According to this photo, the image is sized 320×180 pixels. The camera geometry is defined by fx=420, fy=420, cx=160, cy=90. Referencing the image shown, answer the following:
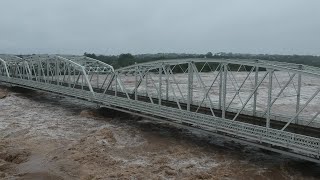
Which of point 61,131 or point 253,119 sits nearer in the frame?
point 253,119

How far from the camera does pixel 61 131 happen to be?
32.7 m

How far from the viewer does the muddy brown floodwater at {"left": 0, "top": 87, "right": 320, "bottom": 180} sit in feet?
71.5

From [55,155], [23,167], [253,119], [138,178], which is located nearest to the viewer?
[138,178]

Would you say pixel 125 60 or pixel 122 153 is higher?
pixel 125 60

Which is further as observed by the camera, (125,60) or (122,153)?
(125,60)

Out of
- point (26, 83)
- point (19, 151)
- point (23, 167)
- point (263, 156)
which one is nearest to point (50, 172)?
point (23, 167)

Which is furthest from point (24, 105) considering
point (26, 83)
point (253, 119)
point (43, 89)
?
point (253, 119)

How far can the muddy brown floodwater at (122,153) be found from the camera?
21.8 m

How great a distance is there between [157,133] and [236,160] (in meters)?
8.57

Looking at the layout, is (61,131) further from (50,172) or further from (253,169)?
(253,169)

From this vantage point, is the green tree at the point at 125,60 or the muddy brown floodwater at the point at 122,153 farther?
the green tree at the point at 125,60

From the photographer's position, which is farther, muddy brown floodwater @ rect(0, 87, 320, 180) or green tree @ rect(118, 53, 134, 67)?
green tree @ rect(118, 53, 134, 67)

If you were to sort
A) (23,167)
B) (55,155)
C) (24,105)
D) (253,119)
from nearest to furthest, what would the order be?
(23,167) → (55,155) → (253,119) → (24,105)

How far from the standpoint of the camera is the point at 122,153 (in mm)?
26031
